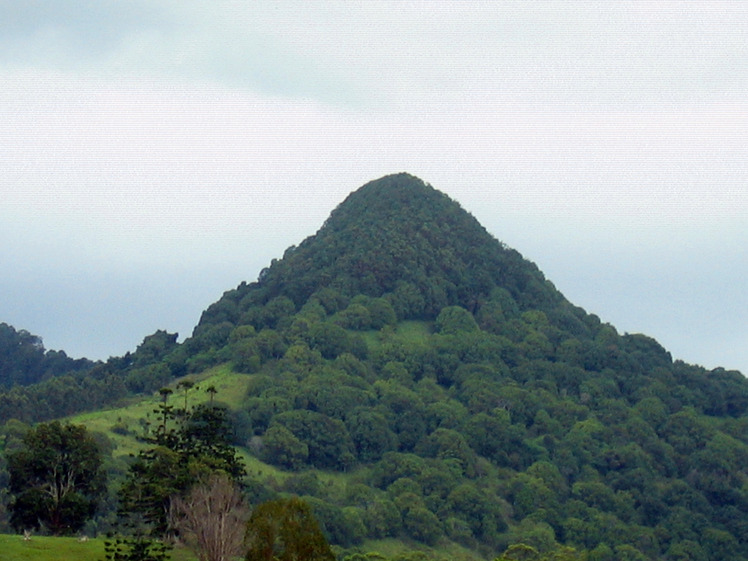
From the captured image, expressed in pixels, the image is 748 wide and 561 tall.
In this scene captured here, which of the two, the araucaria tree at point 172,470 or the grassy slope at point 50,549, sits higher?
the araucaria tree at point 172,470

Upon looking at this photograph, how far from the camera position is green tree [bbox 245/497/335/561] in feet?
148

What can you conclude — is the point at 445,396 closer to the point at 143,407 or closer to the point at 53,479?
the point at 143,407

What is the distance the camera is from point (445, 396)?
11912 centimetres

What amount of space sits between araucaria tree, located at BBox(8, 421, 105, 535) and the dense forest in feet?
101

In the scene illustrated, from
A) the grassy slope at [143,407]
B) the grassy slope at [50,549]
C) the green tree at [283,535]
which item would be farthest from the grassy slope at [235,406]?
the green tree at [283,535]

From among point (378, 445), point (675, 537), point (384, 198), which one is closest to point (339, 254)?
point (384, 198)

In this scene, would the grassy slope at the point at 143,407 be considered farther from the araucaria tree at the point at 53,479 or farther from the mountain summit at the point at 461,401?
the araucaria tree at the point at 53,479

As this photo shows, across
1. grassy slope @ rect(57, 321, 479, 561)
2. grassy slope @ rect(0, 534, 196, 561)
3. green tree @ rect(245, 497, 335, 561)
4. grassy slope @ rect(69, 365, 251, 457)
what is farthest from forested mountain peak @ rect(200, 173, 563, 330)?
green tree @ rect(245, 497, 335, 561)

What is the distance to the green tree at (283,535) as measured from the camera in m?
45.2

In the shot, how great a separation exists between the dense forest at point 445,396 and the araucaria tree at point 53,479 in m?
30.7

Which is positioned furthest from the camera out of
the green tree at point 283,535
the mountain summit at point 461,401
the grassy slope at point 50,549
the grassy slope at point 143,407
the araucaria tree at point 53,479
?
the mountain summit at point 461,401

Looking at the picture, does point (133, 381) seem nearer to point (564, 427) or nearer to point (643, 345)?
point (564, 427)

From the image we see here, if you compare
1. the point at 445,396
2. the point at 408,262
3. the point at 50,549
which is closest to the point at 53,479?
the point at 50,549

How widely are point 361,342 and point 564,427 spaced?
24042mm
